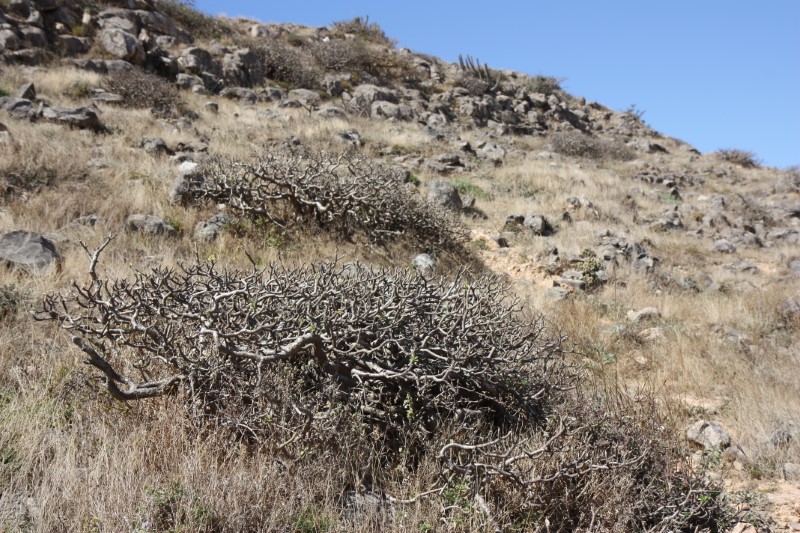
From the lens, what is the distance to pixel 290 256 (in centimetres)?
637

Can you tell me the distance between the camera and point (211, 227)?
6500mm

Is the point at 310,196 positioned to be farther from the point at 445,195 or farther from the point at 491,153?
the point at 491,153

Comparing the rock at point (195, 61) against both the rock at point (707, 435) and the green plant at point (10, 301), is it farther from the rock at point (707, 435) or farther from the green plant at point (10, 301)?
the rock at point (707, 435)

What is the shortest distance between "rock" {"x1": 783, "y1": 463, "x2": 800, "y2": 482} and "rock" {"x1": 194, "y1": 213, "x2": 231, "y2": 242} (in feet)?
19.5

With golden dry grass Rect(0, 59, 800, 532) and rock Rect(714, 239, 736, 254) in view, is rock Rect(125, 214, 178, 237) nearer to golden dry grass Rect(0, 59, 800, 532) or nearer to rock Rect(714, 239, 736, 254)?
golden dry grass Rect(0, 59, 800, 532)

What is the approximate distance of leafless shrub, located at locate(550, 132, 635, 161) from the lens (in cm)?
1956

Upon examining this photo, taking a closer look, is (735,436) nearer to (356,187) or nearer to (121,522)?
(121,522)

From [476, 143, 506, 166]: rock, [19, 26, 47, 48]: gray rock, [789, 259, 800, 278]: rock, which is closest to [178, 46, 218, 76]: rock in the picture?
[19, 26, 47, 48]: gray rock

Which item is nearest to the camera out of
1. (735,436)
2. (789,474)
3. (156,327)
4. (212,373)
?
(212,373)

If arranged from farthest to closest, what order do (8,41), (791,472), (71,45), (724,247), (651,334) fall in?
(71,45)
(8,41)
(724,247)
(651,334)
(791,472)

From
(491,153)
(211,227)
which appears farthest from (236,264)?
(491,153)

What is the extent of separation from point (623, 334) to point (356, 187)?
4.02 m

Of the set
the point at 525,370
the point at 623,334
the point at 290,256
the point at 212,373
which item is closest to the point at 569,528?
the point at 525,370

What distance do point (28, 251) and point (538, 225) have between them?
8016 mm
